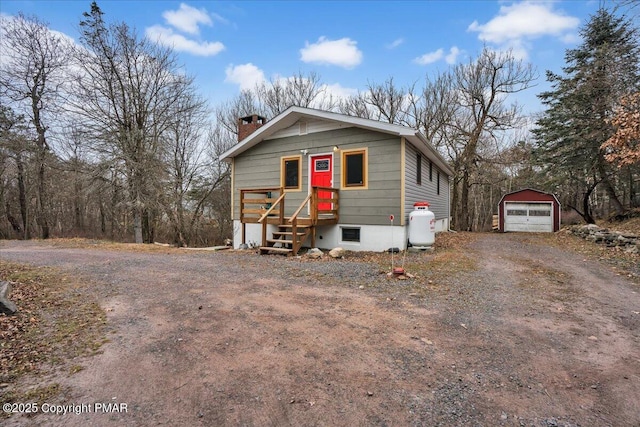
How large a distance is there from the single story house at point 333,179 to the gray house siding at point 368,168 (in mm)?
28

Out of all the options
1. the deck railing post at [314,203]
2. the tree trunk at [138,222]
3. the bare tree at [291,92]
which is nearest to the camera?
the deck railing post at [314,203]

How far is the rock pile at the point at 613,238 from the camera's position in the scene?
8.30 m

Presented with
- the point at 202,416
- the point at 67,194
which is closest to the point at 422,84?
the point at 67,194

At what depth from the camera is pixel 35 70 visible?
1483 cm

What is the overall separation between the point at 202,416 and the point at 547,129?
19.5 metres

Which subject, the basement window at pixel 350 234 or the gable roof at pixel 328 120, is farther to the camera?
the basement window at pixel 350 234

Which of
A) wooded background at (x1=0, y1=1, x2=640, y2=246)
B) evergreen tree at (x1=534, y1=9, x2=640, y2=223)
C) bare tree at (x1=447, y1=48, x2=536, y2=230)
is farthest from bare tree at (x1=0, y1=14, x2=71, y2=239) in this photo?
evergreen tree at (x1=534, y1=9, x2=640, y2=223)

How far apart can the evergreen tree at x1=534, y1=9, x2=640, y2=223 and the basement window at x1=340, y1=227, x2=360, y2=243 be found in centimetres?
1016

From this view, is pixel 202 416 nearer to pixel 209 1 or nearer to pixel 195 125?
pixel 209 1

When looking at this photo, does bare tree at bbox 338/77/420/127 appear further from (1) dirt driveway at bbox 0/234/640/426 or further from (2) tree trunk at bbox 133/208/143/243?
(1) dirt driveway at bbox 0/234/640/426

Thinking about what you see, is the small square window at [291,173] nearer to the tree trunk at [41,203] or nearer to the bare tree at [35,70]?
the bare tree at [35,70]

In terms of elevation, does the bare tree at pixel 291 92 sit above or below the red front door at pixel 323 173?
above

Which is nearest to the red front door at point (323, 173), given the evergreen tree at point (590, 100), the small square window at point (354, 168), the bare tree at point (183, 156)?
the small square window at point (354, 168)

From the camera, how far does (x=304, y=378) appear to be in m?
2.54
